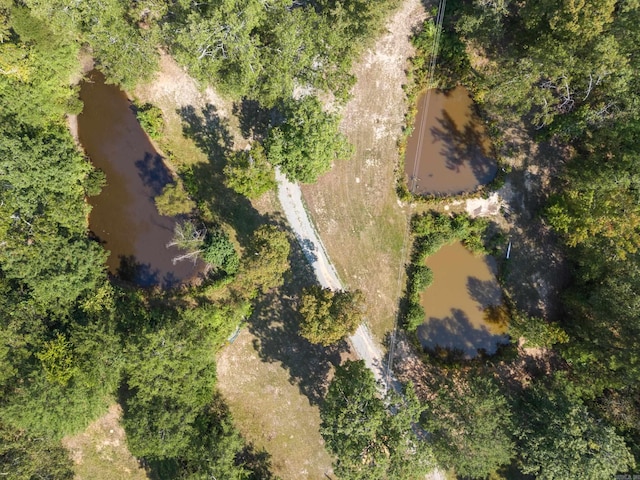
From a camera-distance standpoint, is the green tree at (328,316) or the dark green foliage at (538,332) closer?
the green tree at (328,316)

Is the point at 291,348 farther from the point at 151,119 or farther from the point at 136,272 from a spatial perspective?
the point at 151,119

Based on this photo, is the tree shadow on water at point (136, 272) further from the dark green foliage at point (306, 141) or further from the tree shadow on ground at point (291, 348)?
the dark green foliage at point (306, 141)

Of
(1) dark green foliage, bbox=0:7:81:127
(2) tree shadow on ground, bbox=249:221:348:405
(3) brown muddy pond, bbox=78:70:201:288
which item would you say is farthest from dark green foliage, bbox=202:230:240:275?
(1) dark green foliage, bbox=0:7:81:127

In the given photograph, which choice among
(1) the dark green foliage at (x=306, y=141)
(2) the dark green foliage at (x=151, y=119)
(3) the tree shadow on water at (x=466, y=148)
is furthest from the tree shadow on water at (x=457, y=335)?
(2) the dark green foliage at (x=151, y=119)

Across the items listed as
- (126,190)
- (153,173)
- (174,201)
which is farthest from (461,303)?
(126,190)

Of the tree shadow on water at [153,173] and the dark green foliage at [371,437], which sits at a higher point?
the tree shadow on water at [153,173]

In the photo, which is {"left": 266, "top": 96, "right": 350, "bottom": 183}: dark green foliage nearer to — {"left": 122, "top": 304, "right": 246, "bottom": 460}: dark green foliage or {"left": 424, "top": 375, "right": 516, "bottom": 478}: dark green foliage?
{"left": 122, "top": 304, "right": 246, "bottom": 460}: dark green foliage

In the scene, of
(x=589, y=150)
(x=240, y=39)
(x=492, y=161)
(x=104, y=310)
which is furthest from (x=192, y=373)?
(x=589, y=150)
